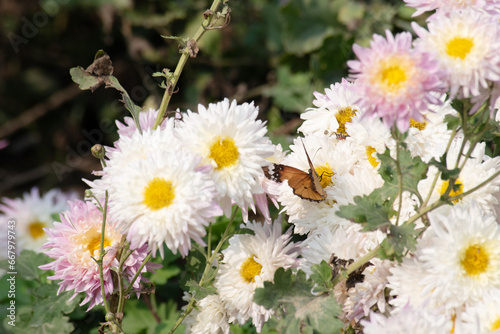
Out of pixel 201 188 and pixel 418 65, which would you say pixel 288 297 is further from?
pixel 418 65

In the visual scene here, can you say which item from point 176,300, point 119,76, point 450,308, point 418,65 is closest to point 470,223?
point 450,308

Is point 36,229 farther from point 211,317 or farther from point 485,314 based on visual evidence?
point 485,314

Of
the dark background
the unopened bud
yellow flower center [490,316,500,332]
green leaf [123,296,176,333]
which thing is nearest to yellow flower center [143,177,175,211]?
the unopened bud

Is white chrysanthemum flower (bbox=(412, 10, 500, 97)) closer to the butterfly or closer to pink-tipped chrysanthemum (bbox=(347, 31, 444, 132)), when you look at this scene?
pink-tipped chrysanthemum (bbox=(347, 31, 444, 132))

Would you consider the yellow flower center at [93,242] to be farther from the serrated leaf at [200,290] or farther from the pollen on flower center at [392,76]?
the pollen on flower center at [392,76]

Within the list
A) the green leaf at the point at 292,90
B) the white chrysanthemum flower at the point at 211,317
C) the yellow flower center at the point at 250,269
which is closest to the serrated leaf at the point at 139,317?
the white chrysanthemum flower at the point at 211,317

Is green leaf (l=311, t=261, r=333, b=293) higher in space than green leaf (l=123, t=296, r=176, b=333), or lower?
lower
